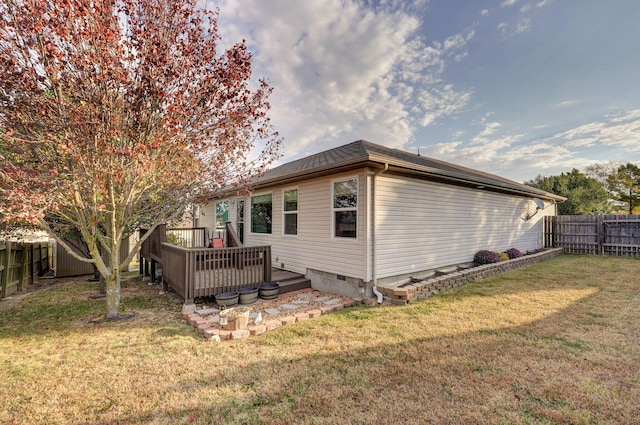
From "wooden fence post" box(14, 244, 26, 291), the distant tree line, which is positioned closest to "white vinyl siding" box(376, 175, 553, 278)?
"wooden fence post" box(14, 244, 26, 291)

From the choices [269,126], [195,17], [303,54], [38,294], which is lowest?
[38,294]

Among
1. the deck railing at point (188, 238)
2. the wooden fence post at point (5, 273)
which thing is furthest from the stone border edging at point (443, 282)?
the wooden fence post at point (5, 273)

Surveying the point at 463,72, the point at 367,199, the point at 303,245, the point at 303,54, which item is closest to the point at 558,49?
the point at 463,72

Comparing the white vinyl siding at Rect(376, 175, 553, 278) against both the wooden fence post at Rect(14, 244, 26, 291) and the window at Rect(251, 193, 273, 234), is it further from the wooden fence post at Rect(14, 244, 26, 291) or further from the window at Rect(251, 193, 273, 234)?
the wooden fence post at Rect(14, 244, 26, 291)

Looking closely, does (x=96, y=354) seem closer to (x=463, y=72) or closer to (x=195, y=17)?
(x=195, y=17)

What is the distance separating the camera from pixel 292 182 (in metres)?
7.52

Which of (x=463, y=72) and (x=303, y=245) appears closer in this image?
(x=303, y=245)

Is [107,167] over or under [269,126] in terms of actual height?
under

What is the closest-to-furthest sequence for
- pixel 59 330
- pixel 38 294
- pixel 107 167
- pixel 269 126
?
pixel 107 167, pixel 59 330, pixel 269 126, pixel 38 294

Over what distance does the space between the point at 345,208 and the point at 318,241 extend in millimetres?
1176

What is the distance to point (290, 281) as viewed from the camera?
667 centimetres

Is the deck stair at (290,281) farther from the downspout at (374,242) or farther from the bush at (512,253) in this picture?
the bush at (512,253)

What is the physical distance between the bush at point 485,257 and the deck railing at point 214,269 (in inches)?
267

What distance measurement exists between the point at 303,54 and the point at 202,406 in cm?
956
